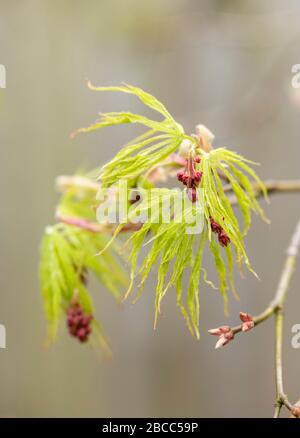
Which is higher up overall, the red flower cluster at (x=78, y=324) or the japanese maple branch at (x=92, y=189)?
the japanese maple branch at (x=92, y=189)

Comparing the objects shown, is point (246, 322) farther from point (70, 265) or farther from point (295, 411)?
point (70, 265)

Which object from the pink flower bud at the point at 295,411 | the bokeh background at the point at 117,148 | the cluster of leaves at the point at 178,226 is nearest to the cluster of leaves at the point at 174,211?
the cluster of leaves at the point at 178,226

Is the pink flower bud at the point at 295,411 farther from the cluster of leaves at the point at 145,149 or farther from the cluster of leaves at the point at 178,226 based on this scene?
the cluster of leaves at the point at 145,149

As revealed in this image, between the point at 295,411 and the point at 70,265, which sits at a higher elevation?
the point at 70,265

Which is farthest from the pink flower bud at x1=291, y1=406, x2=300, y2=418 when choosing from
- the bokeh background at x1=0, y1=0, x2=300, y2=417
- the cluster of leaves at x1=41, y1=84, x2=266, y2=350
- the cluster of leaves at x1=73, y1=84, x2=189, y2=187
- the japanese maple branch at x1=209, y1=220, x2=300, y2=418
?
the bokeh background at x1=0, y1=0, x2=300, y2=417

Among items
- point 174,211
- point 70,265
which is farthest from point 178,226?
point 70,265

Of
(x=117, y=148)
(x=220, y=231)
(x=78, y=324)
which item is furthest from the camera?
(x=117, y=148)

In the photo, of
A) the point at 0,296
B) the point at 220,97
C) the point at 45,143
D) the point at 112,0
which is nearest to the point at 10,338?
the point at 0,296
